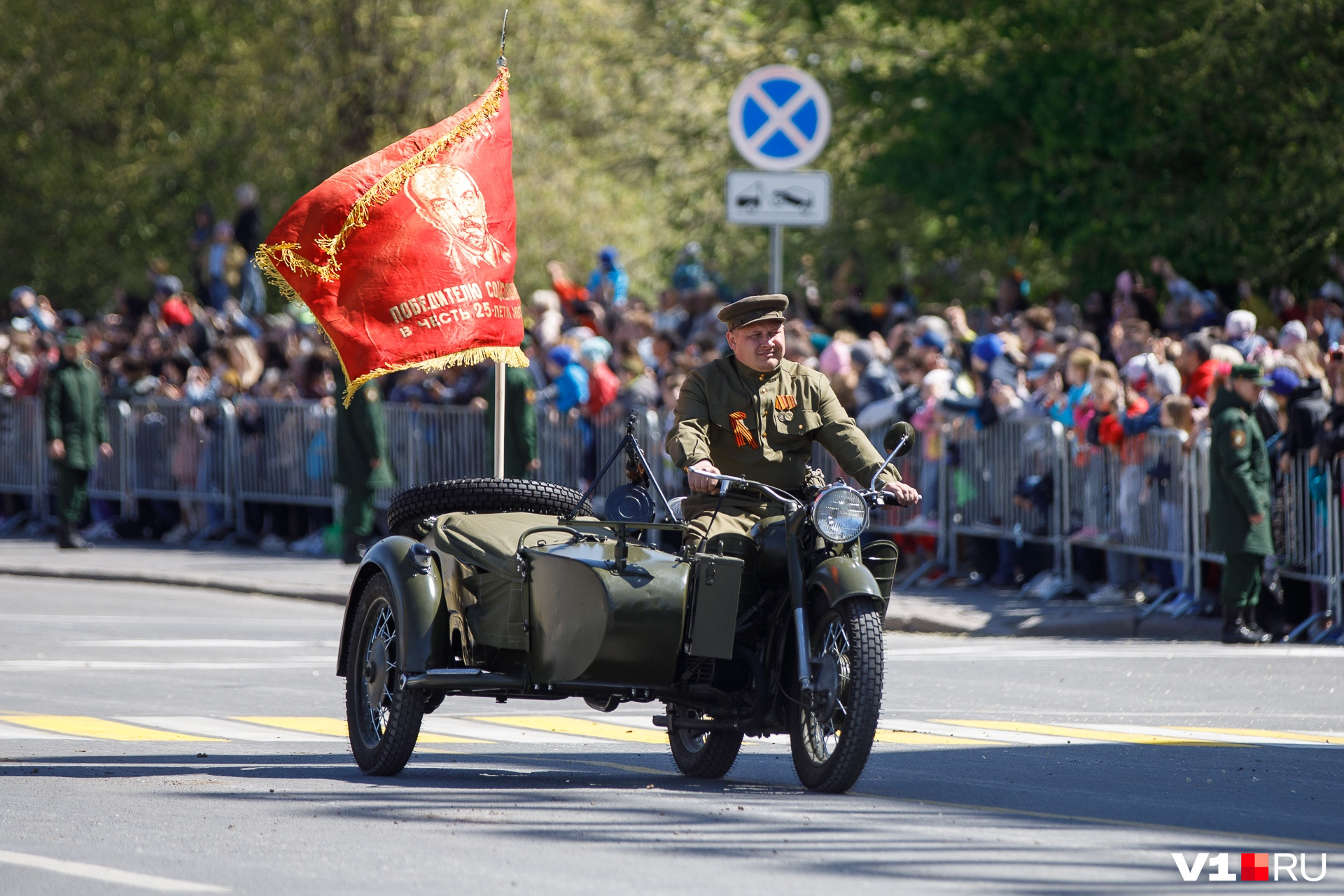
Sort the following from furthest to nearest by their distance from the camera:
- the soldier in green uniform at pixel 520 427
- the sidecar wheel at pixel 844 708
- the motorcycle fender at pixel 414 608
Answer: the soldier in green uniform at pixel 520 427, the motorcycle fender at pixel 414 608, the sidecar wheel at pixel 844 708

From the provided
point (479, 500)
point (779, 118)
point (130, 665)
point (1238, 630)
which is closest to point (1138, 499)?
point (1238, 630)

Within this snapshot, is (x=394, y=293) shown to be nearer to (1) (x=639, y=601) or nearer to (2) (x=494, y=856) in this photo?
(1) (x=639, y=601)

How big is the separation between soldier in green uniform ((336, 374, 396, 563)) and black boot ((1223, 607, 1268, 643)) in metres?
8.20

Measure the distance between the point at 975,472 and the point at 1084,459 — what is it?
1298mm

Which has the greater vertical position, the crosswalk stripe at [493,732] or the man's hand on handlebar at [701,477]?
the man's hand on handlebar at [701,477]

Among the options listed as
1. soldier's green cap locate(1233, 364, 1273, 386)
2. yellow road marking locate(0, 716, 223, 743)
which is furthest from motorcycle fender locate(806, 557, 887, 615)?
soldier's green cap locate(1233, 364, 1273, 386)

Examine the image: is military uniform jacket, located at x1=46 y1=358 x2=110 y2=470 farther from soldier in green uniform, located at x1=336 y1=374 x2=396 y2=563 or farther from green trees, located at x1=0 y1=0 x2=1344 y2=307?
green trees, located at x1=0 y1=0 x2=1344 y2=307

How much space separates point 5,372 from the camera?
25344 millimetres

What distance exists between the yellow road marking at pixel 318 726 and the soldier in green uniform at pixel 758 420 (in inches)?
82.6

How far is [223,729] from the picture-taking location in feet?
32.7

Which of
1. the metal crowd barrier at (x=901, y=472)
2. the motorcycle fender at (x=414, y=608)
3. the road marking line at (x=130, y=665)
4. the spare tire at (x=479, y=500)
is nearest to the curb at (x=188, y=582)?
the metal crowd barrier at (x=901, y=472)

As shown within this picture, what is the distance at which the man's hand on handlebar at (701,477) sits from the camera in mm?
7703

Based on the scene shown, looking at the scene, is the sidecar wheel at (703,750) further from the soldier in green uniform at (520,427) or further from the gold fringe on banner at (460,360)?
the soldier in green uniform at (520,427)

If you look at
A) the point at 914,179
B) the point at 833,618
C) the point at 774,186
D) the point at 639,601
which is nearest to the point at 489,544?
the point at 639,601
